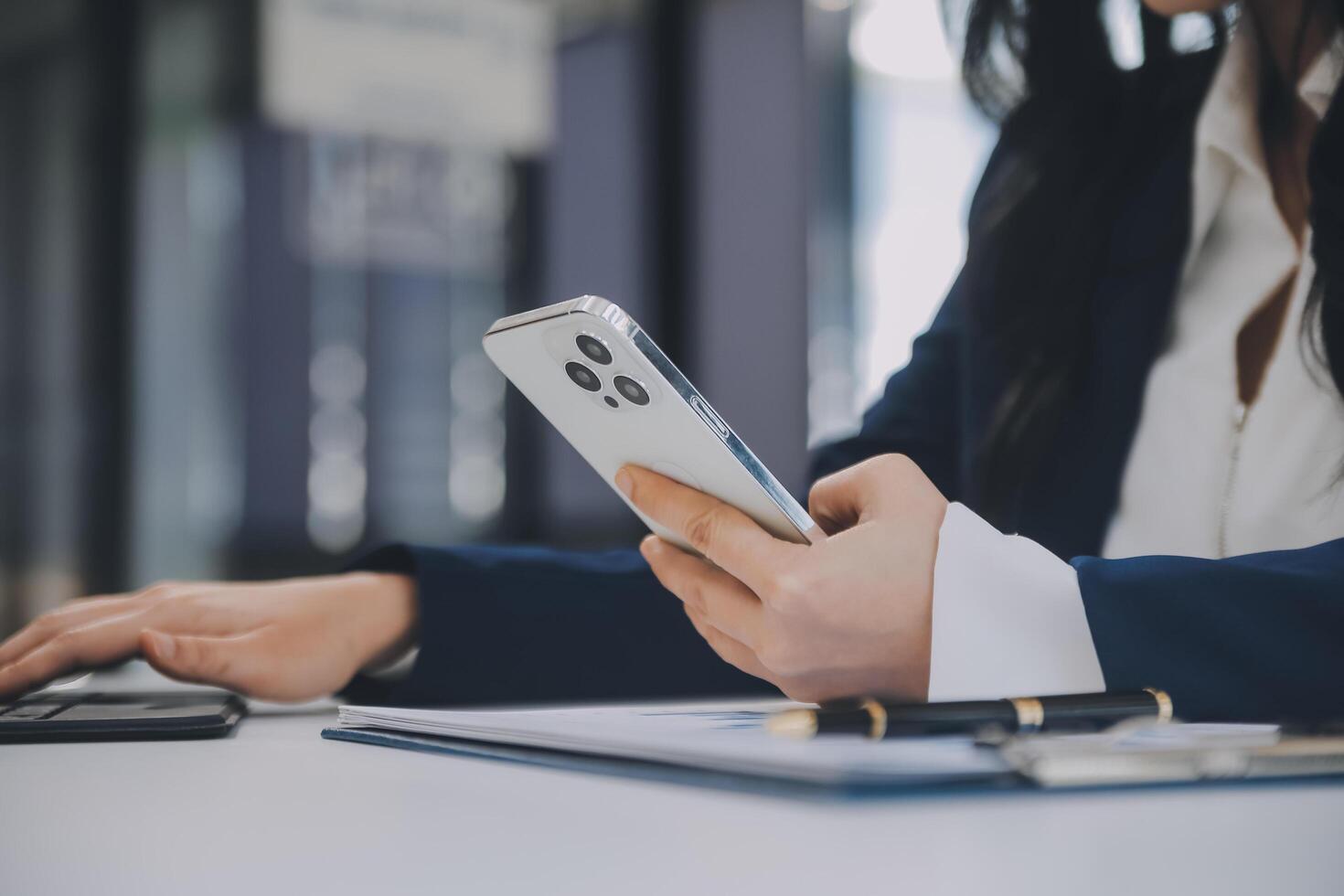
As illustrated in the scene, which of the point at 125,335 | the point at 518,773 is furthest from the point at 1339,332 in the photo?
the point at 125,335

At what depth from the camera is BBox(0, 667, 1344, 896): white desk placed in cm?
25

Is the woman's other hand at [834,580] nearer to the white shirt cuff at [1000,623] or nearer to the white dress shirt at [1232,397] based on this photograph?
the white shirt cuff at [1000,623]

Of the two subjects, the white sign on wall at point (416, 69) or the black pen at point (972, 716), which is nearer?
the black pen at point (972, 716)

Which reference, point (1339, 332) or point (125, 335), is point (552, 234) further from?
point (1339, 332)

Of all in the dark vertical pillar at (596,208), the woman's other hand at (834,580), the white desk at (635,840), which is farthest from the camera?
the dark vertical pillar at (596,208)

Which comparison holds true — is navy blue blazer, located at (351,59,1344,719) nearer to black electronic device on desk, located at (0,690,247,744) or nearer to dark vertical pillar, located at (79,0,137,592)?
black electronic device on desk, located at (0,690,247,744)

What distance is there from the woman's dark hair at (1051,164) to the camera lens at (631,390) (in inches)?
19.5

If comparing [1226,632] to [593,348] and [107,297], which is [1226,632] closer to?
[593,348]

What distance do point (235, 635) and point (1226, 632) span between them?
53 centimetres

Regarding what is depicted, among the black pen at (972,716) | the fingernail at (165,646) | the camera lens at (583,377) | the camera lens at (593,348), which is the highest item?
the camera lens at (593,348)

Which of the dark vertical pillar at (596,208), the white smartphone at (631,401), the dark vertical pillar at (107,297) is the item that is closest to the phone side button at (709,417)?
the white smartphone at (631,401)

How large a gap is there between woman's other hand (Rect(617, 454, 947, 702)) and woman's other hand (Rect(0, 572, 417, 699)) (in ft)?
0.75

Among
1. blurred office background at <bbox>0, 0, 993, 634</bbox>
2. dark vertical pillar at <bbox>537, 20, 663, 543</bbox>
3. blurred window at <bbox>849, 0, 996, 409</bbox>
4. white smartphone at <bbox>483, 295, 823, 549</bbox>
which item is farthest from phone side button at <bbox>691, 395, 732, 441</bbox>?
blurred window at <bbox>849, 0, 996, 409</bbox>

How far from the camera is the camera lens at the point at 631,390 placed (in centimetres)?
45
